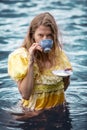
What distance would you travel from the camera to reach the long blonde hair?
6.15 m

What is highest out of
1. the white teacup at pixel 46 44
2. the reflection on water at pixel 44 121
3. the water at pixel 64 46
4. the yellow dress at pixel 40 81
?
the white teacup at pixel 46 44

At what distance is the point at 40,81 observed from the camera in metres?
6.31

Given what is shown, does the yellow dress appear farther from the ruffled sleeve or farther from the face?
the face

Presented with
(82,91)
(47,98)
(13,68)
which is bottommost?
(82,91)

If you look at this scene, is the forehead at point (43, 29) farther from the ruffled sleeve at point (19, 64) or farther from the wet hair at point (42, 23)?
the ruffled sleeve at point (19, 64)

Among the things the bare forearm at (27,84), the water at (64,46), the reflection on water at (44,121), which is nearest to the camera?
the bare forearm at (27,84)

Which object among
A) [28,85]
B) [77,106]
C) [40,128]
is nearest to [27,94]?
[28,85]

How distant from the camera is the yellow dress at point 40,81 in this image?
242 inches

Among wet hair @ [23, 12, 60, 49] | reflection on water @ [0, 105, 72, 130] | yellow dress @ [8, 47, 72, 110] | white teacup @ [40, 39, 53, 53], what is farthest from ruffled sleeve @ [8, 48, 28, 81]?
reflection on water @ [0, 105, 72, 130]

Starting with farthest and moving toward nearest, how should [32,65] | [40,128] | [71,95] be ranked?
[71,95]
[40,128]
[32,65]

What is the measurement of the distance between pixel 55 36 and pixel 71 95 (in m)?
1.92

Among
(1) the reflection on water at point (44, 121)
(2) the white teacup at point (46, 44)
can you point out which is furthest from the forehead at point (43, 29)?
(1) the reflection on water at point (44, 121)

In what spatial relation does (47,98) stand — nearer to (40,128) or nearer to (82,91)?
(40,128)

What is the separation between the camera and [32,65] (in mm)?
6059
